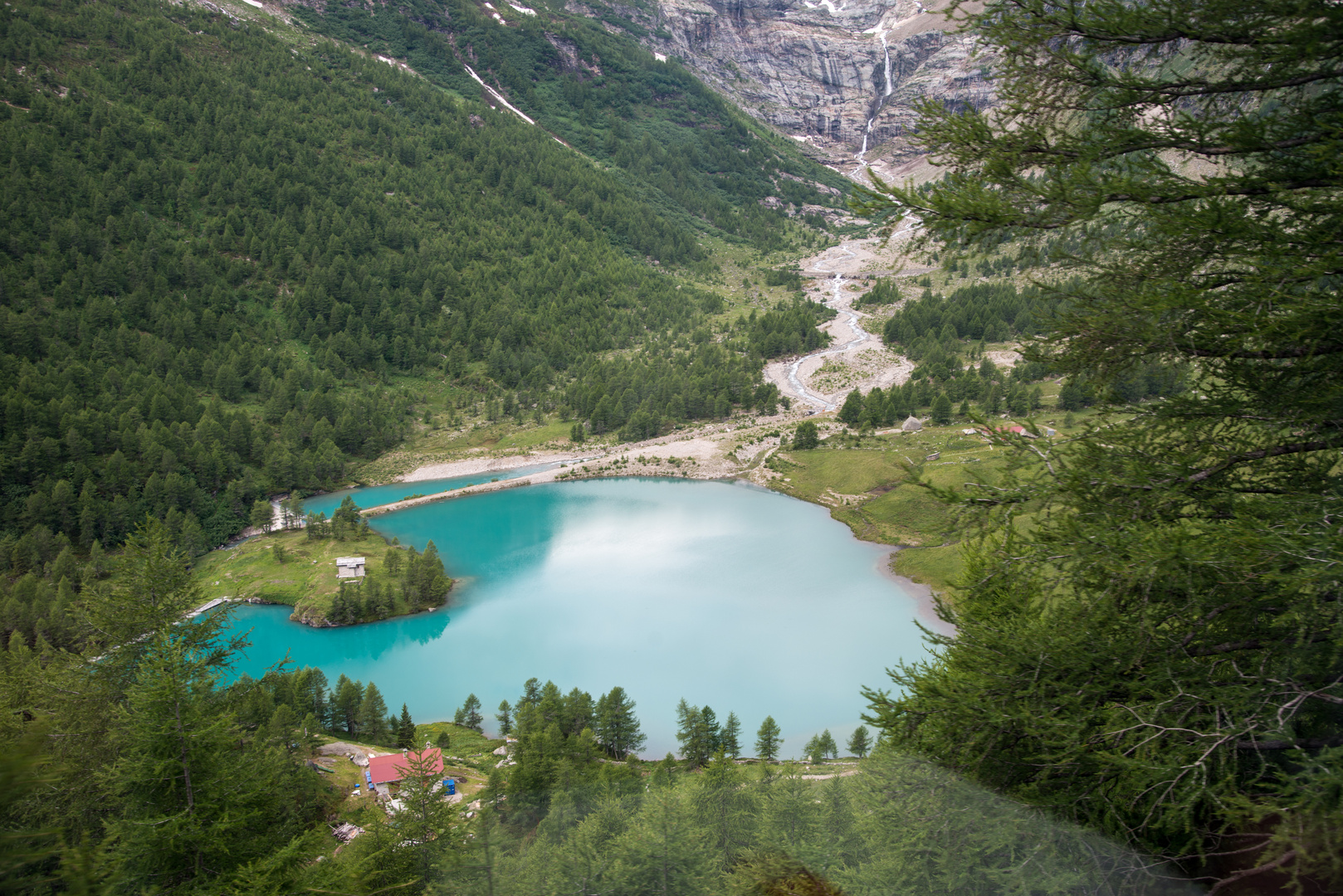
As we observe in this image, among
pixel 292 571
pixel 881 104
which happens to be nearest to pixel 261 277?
pixel 292 571

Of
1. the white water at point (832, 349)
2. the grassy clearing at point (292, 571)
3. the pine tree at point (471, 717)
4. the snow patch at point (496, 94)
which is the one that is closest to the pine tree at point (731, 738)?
the pine tree at point (471, 717)

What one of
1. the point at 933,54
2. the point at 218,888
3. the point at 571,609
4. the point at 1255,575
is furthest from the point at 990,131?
the point at 933,54

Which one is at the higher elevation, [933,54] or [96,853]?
[933,54]

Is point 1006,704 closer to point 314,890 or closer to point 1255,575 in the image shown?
point 1255,575

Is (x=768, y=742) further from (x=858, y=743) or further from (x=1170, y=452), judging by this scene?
(x=1170, y=452)

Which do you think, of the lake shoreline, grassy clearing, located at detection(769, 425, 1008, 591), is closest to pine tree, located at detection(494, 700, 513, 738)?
grassy clearing, located at detection(769, 425, 1008, 591)

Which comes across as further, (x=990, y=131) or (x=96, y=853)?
(x=990, y=131)
